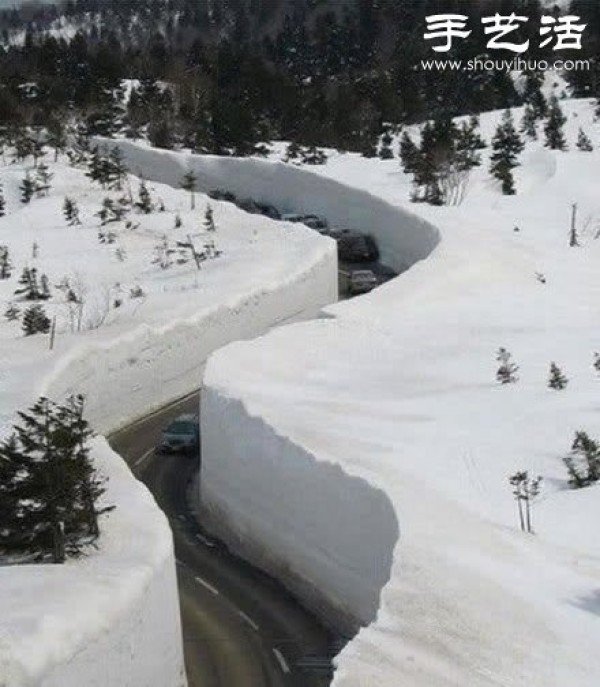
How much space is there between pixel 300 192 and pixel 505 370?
35825mm

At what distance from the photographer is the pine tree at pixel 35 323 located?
3625 centimetres

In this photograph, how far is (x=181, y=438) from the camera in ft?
105

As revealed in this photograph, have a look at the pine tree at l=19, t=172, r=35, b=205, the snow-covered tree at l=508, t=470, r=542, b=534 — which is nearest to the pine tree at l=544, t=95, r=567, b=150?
the pine tree at l=19, t=172, r=35, b=205

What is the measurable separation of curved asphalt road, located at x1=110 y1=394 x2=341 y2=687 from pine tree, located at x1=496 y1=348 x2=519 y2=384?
7.75m

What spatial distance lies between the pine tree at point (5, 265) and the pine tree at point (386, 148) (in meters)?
31.6

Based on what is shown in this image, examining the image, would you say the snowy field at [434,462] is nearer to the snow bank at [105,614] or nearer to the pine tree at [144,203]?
the snow bank at [105,614]

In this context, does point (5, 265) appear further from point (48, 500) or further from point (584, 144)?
point (584, 144)

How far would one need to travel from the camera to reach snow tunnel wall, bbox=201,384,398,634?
2059 centimetres

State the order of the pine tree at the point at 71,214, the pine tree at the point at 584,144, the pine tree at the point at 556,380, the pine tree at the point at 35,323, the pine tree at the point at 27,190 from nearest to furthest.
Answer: the pine tree at the point at 556,380
the pine tree at the point at 35,323
the pine tree at the point at 71,214
the pine tree at the point at 27,190
the pine tree at the point at 584,144

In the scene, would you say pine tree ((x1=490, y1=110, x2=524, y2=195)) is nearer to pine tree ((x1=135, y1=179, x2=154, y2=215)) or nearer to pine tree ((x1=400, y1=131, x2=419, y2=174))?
pine tree ((x1=400, y1=131, x2=419, y2=174))

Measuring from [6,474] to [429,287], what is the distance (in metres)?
20.4

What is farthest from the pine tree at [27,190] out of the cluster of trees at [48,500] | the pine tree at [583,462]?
the pine tree at [583,462]

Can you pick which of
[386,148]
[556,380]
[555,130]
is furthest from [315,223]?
[556,380]

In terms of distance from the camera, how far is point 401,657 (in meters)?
14.5
